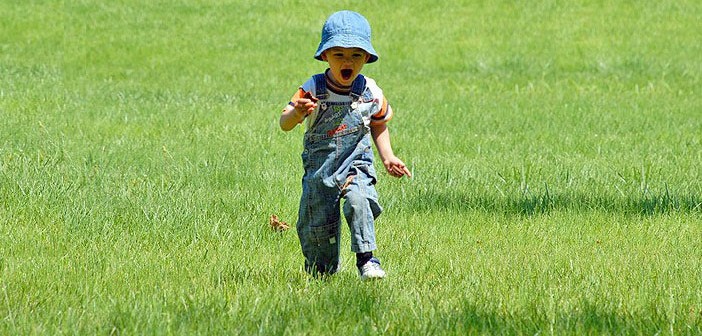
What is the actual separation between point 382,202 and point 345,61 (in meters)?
2.61

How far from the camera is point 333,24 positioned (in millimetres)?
5035

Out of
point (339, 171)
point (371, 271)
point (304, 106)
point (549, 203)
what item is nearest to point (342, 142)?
point (339, 171)

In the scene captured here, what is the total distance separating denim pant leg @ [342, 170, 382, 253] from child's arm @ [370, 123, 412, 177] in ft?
0.48

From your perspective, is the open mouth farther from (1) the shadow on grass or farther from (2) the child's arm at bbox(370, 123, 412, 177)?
(1) the shadow on grass

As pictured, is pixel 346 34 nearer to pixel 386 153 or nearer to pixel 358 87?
pixel 358 87

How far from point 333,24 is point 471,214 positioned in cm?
253

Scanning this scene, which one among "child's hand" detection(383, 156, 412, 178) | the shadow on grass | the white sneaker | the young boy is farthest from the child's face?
the shadow on grass

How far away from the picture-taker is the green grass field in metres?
4.34

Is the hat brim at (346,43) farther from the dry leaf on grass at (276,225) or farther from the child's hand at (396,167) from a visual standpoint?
the dry leaf on grass at (276,225)

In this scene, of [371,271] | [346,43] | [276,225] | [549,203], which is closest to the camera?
[346,43]

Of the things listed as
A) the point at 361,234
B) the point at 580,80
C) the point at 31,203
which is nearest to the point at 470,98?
the point at 580,80

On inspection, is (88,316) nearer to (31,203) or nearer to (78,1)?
(31,203)

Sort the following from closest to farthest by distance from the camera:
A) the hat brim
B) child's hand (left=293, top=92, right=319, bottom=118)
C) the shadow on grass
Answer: child's hand (left=293, top=92, right=319, bottom=118)
the hat brim
the shadow on grass

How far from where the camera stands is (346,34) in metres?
4.99
